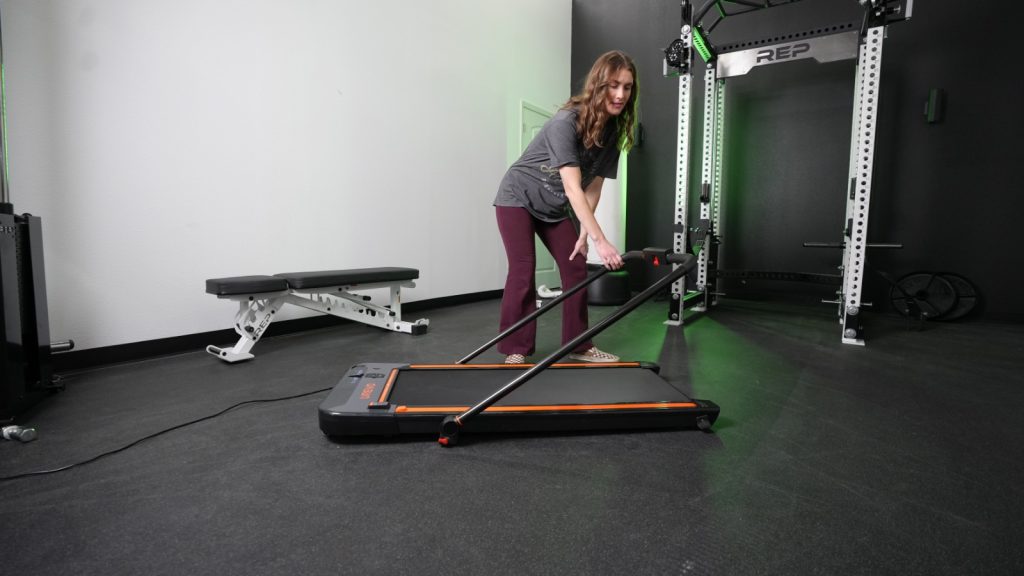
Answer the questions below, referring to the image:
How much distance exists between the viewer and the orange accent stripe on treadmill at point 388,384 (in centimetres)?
148

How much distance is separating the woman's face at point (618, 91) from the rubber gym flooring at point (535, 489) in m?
1.16

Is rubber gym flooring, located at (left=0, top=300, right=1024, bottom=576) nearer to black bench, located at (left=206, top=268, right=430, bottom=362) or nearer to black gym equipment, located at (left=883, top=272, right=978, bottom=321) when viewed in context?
black bench, located at (left=206, top=268, right=430, bottom=362)

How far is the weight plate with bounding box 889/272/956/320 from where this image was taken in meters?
3.28

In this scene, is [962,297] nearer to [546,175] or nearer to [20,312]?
[546,175]

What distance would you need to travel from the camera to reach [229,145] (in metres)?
2.60

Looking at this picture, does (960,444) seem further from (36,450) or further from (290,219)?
(290,219)

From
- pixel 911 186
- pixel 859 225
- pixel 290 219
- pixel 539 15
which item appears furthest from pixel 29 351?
pixel 911 186

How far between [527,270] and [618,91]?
0.82 metres

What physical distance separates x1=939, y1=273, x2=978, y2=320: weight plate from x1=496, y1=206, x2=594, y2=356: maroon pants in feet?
9.62

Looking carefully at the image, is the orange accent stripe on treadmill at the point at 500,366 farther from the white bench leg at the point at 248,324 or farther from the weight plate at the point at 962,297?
the weight plate at the point at 962,297

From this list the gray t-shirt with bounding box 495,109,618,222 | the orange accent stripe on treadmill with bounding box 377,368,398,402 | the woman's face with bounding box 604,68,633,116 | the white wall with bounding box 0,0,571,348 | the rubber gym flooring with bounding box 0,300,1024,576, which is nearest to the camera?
the rubber gym flooring with bounding box 0,300,1024,576

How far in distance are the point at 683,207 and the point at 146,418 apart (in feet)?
10.2

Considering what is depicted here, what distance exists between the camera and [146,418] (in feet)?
5.26

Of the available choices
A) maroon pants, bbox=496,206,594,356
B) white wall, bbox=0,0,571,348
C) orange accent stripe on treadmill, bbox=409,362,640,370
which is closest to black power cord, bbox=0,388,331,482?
orange accent stripe on treadmill, bbox=409,362,640,370
